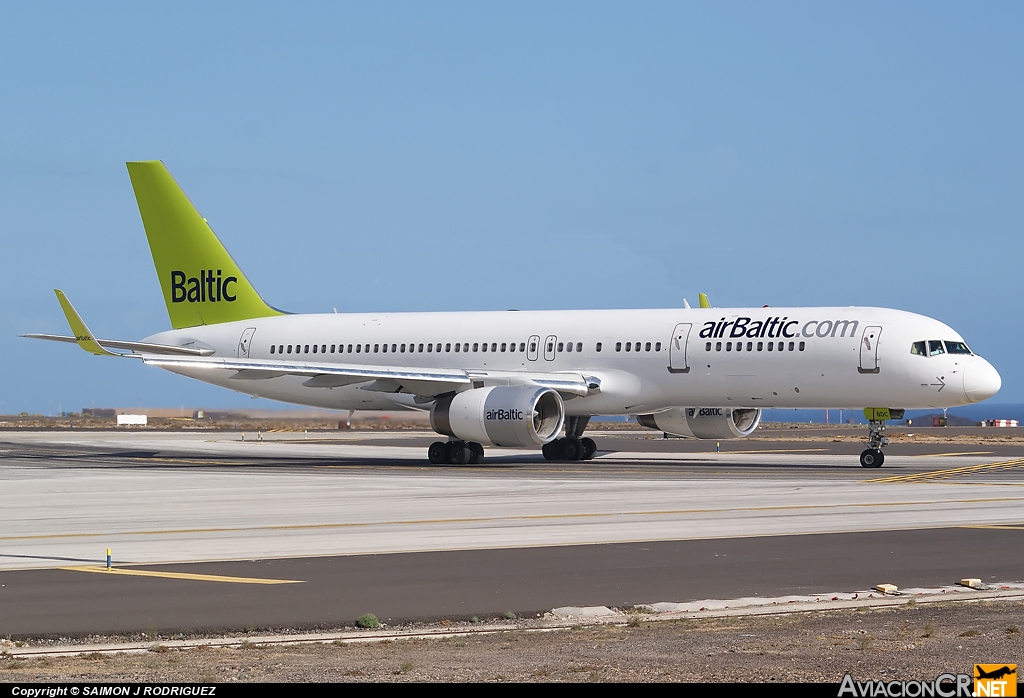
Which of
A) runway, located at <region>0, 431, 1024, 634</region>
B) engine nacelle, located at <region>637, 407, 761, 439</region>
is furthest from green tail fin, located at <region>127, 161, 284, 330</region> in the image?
engine nacelle, located at <region>637, 407, 761, 439</region>

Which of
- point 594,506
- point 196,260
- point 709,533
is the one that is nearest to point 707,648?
point 709,533

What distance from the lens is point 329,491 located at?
27219 millimetres

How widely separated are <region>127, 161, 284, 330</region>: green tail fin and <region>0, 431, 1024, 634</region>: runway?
1106 cm

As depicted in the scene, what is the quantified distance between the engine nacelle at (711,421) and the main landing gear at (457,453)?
628cm

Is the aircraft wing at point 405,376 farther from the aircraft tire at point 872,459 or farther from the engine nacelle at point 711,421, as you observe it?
the aircraft tire at point 872,459

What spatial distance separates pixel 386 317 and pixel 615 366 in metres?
9.43

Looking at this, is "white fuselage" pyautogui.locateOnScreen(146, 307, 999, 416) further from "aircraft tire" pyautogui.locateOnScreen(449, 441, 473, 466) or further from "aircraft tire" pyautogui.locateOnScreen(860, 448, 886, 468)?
"aircraft tire" pyautogui.locateOnScreen(449, 441, 473, 466)

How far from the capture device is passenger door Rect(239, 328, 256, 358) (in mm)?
44375

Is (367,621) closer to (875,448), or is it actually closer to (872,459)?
(872,459)

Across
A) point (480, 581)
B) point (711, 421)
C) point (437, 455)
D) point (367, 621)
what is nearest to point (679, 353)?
point (711, 421)

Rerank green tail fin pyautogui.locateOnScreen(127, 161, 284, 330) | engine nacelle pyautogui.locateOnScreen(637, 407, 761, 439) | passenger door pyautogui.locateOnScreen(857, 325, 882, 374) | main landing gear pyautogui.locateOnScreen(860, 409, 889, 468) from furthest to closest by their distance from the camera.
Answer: green tail fin pyautogui.locateOnScreen(127, 161, 284, 330), engine nacelle pyautogui.locateOnScreen(637, 407, 761, 439), main landing gear pyautogui.locateOnScreen(860, 409, 889, 468), passenger door pyautogui.locateOnScreen(857, 325, 882, 374)

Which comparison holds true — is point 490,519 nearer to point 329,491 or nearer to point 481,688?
point 329,491

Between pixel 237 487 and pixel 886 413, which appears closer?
pixel 237 487

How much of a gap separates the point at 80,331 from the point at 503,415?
12432 millimetres
